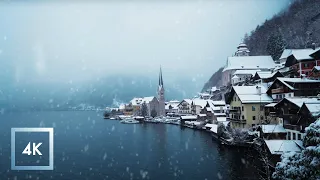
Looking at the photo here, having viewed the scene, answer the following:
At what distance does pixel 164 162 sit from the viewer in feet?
26.4

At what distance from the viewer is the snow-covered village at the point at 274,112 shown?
3372mm

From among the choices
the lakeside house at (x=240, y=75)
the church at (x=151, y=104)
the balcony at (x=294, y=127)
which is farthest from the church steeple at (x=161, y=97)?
the balcony at (x=294, y=127)

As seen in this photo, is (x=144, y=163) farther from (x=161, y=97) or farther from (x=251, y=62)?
(x=161, y=97)

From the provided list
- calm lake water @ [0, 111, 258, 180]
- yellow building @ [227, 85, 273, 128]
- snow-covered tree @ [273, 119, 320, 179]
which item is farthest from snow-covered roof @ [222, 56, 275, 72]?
snow-covered tree @ [273, 119, 320, 179]

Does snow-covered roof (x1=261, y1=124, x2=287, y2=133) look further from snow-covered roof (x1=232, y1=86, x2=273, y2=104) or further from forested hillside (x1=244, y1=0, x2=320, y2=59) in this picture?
forested hillside (x1=244, y1=0, x2=320, y2=59)

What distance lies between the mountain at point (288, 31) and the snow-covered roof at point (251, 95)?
11.0 meters

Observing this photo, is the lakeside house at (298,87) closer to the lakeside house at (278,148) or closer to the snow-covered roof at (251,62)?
the lakeside house at (278,148)

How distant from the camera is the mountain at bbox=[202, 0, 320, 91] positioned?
20.6 meters

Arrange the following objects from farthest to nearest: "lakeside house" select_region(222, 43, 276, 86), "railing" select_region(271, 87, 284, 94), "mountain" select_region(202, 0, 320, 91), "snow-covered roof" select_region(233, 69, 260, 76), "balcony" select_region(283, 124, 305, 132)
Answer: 1. "mountain" select_region(202, 0, 320, 91)
2. "lakeside house" select_region(222, 43, 276, 86)
3. "snow-covered roof" select_region(233, 69, 260, 76)
4. "railing" select_region(271, 87, 284, 94)
5. "balcony" select_region(283, 124, 305, 132)

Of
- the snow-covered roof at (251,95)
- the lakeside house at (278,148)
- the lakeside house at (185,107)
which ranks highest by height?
the snow-covered roof at (251,95)

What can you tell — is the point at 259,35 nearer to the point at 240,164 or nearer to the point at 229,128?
the point at 229,128

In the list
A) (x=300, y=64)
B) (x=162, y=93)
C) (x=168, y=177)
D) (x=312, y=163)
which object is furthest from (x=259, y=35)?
(x=312, y=163)

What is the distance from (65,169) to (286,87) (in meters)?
8.14

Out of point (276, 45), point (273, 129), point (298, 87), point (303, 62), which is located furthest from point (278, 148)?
point (276, 45)
